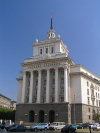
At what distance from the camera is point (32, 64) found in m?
73.9

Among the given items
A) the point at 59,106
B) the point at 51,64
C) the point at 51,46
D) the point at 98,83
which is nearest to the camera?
the point at 59,106

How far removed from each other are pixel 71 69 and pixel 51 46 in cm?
1277

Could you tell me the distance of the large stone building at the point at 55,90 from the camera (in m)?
65.6

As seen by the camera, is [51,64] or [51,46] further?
[51,46]

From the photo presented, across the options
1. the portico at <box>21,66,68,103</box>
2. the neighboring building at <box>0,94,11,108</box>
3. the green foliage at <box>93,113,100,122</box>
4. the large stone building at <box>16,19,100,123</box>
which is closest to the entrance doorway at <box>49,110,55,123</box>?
the large stone building at <box>16,19,100,123</box>

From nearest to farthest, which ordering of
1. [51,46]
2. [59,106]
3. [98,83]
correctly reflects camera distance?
[59,106] < [51,46] < [98,83]

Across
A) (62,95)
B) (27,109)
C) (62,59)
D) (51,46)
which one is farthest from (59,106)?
(51,46)

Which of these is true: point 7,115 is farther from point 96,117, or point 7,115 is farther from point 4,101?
point 4,101

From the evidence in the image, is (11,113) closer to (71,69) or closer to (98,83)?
(71,69)

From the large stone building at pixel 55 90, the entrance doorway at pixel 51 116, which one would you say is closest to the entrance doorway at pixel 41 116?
the large stone building at pixel 55 90

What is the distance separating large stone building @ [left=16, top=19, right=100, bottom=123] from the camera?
65625 millimetres

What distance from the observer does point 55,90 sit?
67.2 meters

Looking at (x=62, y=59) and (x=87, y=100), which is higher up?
(x=62, y=59)

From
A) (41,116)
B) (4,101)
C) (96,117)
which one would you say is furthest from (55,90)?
(4,101)
